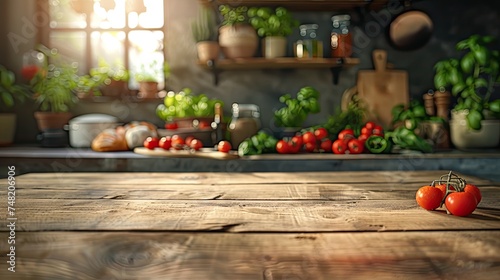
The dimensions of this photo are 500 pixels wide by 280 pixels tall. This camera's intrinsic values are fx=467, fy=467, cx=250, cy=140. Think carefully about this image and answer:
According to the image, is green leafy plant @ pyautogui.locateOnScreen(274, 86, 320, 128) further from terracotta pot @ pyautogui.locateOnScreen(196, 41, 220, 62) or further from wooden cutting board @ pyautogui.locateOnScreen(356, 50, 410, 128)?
terracotta pot @ pyautogui.locateOnScreen(196, 41, 220, 62)

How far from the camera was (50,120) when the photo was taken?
2.94 meters

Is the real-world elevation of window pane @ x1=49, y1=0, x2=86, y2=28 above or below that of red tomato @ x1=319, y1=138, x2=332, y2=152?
above

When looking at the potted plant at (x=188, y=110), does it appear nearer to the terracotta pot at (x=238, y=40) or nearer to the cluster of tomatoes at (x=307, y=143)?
the terracotta pot at (x=238, y=40)

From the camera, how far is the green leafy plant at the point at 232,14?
9.48 ft

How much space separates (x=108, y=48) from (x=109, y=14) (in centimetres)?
24

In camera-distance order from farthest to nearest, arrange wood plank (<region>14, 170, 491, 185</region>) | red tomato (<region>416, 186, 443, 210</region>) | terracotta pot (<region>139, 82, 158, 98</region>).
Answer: terracotta pot (<region>139, 82, 158, 98</region>)
wood plank (<region>14, 170, 491, 185</region>)
red tomato (<region>416, 186, 443, 210</region>)

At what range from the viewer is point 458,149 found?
2.72 meters

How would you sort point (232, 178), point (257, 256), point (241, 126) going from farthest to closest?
point (241, 126), point (232, 178), point (257, 256)

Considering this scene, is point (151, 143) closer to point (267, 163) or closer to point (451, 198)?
point (267, 163)

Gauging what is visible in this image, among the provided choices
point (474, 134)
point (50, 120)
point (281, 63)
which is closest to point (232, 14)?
point (281, 63)

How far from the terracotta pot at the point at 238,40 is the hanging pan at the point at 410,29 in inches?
36.0

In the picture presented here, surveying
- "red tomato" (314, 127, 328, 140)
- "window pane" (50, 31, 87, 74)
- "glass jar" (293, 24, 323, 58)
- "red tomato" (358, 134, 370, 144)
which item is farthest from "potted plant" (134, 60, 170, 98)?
"red tomato" (358, 134, 370, 144)

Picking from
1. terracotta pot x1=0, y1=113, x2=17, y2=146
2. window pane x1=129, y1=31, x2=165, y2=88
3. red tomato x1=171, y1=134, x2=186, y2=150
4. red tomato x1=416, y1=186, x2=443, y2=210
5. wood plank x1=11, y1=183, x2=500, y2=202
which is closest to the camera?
red tomato x1=416, y1=186, x2=443, y2=210

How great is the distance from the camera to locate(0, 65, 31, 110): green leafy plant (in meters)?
2.94
